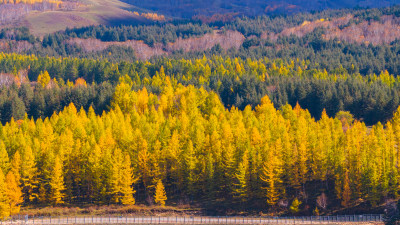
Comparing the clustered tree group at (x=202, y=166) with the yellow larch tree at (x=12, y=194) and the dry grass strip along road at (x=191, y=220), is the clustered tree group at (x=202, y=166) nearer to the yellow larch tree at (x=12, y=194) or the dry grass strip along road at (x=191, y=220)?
the yellow larch tree at (x=12, y=194)

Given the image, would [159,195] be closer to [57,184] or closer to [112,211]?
[112,211]

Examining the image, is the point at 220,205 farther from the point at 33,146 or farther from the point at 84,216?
the point at 33,146

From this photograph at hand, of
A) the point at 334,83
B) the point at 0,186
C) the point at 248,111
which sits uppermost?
the point at 334,83

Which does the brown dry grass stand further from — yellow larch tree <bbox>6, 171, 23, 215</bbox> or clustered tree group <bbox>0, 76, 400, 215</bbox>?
yellow larch tree <bbox>6, 171, 23, 215</bbox>

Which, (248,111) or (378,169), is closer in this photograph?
(378,169)

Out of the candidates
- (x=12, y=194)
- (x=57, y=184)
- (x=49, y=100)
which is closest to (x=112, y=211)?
(x=57, y=184)

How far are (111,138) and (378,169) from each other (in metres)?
49.2

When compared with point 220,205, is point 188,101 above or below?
above

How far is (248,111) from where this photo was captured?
154 m

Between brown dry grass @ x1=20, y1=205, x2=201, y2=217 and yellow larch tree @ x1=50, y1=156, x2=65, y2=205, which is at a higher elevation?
yellow larch tree @ x1=50, y1=156, x2=65, y2=205

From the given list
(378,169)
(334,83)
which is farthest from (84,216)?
(334,83)

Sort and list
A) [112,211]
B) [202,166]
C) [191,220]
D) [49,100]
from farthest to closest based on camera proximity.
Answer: [49,100] < [202,166] < [112,211] < [191,220]

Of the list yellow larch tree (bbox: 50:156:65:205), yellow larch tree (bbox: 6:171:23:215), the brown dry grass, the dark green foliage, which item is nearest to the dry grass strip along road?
the brown dry grass

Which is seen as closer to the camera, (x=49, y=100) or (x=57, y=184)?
(x=57, y=184)
